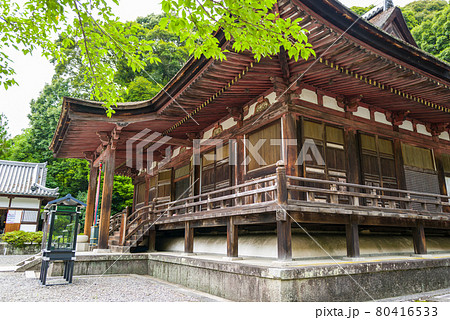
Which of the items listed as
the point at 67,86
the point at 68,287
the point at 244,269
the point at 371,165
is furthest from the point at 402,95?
the point at 67,86

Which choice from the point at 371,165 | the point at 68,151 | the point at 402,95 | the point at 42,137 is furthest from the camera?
the point at 42,137

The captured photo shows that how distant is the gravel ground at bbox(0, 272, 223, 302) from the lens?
6.45m

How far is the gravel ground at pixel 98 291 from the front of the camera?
6.45m

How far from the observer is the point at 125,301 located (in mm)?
6180

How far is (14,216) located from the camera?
22500 millimetres

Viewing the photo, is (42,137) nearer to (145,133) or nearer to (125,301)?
(145,133)

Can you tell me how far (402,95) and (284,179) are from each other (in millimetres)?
4860

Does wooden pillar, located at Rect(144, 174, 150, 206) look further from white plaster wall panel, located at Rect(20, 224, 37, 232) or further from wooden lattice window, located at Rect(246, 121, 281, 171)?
white plaster wall panel, located at Rect(20, 224, 37, 232)

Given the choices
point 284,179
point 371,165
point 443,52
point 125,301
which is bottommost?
point 125,301

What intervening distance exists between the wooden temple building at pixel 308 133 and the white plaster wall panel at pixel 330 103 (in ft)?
0.14

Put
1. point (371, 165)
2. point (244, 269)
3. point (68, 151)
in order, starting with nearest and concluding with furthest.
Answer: point (244, 269) → point (371, 165) → point (68, 151)

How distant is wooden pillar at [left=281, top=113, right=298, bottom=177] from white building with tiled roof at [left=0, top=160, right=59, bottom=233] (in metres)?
21.2

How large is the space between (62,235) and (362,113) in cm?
930

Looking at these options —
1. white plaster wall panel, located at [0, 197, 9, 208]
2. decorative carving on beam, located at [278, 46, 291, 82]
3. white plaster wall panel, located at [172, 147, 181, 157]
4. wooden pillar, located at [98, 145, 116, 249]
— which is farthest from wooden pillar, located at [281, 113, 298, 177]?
white plaster wall panel, located at [0, 197, 9, 208]
